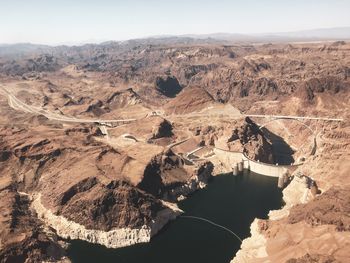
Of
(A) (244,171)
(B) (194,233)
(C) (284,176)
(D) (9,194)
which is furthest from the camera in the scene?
(A) (244,171)

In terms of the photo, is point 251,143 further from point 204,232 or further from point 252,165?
point 204,232

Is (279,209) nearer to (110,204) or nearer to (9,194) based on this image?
(110,204)

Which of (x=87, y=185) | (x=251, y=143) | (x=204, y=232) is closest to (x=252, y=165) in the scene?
(x=251, y=143)

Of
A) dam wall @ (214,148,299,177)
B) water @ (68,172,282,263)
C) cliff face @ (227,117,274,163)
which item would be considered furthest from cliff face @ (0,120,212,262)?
cliff face @ (227,117,274,163)

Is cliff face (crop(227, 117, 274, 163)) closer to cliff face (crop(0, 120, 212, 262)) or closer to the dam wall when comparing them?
the dam wall

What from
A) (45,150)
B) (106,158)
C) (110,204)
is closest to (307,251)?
(110,204)

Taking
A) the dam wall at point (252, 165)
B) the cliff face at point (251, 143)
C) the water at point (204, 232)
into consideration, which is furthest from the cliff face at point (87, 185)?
the cliff face at point (251, 143)
